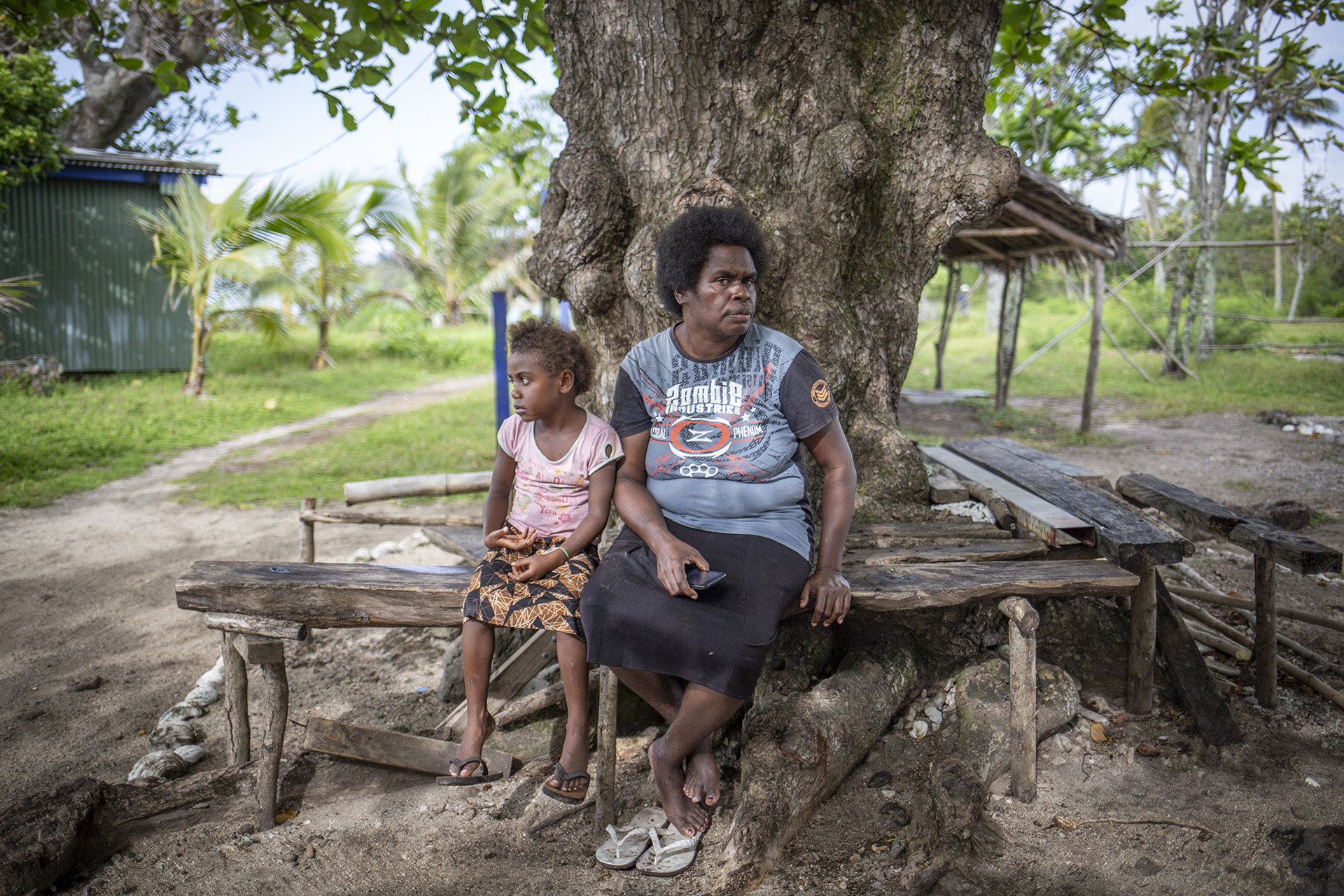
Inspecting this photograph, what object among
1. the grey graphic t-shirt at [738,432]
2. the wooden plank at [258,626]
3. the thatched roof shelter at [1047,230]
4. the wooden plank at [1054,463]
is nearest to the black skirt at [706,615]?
the grey graphic t-shirt at [738,432]

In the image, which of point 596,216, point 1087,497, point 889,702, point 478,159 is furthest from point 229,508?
point 478,159

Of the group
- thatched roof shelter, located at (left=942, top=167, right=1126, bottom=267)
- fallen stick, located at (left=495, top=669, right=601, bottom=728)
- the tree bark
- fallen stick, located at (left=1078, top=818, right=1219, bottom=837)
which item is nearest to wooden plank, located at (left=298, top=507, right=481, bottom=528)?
fallen stick, located at (left=495, top=669, right=601, bottom=728)

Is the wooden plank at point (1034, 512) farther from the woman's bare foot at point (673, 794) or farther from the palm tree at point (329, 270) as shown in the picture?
the palm tree at point (329, 270)

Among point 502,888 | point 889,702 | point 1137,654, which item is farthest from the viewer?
point 1137,654

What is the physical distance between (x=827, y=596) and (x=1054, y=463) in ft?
8.11

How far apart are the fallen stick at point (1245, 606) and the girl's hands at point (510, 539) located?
2.91 m

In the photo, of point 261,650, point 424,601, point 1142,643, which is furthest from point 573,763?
point 1142,643

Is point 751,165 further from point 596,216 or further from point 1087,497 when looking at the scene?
point 1087,497

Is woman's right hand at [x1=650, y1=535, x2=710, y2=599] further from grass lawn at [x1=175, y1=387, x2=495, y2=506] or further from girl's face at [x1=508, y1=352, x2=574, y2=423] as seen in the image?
grass lawn at [x1=175, y1=387, x2=495, y2=506]

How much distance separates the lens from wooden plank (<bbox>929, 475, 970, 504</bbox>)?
3.68 metres

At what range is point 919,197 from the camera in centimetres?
356

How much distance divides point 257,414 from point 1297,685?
1137 centimetres

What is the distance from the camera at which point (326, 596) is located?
2783mm

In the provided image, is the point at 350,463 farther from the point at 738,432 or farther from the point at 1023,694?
the point at 1023,694
